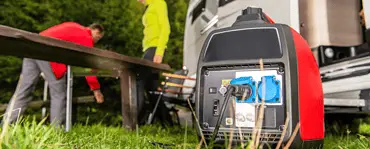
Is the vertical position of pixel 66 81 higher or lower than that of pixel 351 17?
lower

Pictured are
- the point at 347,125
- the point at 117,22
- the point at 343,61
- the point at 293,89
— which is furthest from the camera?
the point at 117,22

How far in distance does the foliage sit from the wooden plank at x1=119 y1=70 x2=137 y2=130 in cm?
291

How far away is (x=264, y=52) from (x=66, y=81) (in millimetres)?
2809

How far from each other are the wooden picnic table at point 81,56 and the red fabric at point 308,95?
57.7 inches

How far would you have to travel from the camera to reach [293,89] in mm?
1949

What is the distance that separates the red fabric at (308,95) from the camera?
199 centimetres

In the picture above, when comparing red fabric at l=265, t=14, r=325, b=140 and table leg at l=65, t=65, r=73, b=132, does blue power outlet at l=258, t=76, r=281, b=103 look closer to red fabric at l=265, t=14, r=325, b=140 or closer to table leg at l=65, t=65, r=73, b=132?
red fabric at l=265, t=14, r=325, b=140

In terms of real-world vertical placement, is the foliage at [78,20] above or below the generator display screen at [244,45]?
above

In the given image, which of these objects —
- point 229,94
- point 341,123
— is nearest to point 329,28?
point 341,123

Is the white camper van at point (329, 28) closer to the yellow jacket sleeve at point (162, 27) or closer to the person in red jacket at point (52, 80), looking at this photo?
the yellow jacket sleeve at point (162, 27)

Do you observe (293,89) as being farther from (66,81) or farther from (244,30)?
(66,81)

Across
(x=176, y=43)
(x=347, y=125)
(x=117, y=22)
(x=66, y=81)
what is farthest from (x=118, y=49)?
(x=347, y=125)

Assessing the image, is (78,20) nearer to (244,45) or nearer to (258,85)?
(244,45)

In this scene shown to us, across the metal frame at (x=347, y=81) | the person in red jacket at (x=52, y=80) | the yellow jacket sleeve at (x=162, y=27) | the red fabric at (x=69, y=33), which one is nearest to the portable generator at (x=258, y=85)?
the metal frame at (x=347, y=81)
